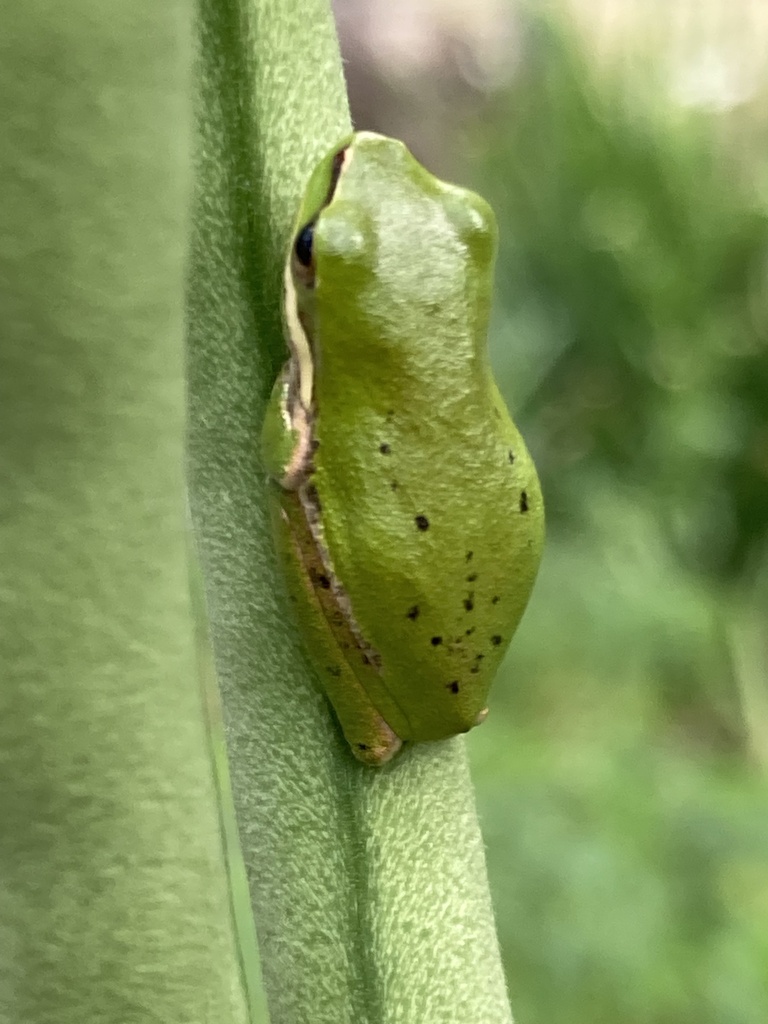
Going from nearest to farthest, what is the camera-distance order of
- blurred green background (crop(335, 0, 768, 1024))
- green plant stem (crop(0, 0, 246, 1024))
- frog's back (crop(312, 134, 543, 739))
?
1. green plant stem (crop(0, 0, 246, 1024))
2. frog's back (crop(312, 134, 543, 739))
3. blurred green background (crop(335, 0, 768, 1024))

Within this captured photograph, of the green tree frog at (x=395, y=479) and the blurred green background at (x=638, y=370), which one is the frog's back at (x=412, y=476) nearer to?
the green tree frog at (x=395, y=479)

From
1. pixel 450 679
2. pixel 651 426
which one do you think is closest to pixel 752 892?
pixel 651 426

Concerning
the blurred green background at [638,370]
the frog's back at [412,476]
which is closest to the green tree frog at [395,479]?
the frog's back at [412,476]

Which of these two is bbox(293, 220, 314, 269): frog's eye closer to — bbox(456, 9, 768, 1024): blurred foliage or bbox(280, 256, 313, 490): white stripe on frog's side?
bbox(280, 256, 313, 490): white stripe on frog's side

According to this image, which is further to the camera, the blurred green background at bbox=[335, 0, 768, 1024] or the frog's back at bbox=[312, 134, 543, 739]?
the blurred green background at bbox=[335, 0, 768, 1024]

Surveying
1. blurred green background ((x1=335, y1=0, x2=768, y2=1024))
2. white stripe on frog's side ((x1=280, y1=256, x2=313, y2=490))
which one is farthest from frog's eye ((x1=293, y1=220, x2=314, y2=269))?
blurred green background ((x1=335, y1=0, x2=768, y2=1024))

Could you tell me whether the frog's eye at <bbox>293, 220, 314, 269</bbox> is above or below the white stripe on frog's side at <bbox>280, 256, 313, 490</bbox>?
above

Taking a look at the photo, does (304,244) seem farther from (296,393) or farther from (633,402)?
(633,402)

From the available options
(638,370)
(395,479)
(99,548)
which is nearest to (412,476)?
(395,479)
